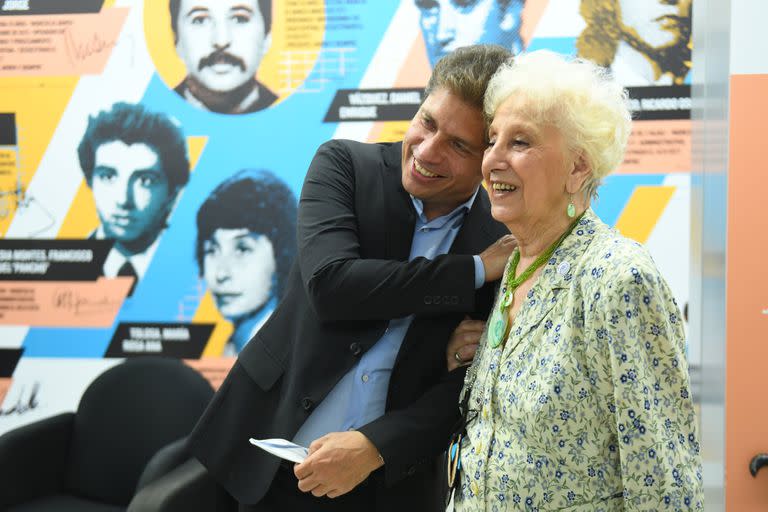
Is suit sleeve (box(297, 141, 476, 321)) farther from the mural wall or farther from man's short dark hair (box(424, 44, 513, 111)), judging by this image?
the mural wall

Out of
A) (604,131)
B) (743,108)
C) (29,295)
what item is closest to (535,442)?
(604,131)

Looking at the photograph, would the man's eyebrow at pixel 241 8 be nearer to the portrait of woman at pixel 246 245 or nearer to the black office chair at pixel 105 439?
the portrait of woman at pixel 246 245

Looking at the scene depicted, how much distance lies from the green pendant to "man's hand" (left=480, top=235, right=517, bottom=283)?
109 mm

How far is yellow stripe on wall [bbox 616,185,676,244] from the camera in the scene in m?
3.19

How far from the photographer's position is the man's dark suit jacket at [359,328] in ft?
5.67

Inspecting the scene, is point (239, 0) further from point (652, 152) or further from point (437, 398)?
point (437, 398)

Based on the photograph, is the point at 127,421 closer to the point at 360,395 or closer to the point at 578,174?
the point at 360,395

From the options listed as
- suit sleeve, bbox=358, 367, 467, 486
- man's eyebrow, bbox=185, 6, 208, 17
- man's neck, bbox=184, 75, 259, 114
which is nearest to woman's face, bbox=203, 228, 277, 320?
man's neck, bbox=184, 75, 259, 114

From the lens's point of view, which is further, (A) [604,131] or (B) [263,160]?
(B) [263,160]

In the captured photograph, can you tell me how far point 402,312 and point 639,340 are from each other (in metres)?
0.59

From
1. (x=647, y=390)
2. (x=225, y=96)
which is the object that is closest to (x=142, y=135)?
(x=225, y=96)

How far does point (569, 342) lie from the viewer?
4.53ft

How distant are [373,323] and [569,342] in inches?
22.7

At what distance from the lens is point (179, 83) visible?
3438 millimetres
